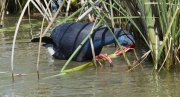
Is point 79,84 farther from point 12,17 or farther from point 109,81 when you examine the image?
point 12,17

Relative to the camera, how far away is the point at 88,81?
3.61 meters

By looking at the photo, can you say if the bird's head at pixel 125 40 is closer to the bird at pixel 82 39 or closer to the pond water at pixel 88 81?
the bird at pixel 82 39

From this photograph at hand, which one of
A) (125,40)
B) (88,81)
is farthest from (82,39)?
(88,81)

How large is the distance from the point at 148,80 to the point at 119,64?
29.4 inches

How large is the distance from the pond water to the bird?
0.35ft

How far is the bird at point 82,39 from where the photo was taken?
4234 millimetres

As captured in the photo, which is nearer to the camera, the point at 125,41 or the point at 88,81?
the point at 88,81

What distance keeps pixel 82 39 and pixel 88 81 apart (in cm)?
78

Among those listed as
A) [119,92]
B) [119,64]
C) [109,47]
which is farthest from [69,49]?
[119,92]

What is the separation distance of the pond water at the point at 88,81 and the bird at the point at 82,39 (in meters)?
0.11

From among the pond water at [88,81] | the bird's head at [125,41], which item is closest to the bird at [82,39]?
the bird's head at [125,41]

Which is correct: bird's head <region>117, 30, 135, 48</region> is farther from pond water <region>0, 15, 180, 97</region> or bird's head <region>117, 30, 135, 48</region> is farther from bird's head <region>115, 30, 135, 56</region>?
pond water <region>0, 15, 180, 97</region>

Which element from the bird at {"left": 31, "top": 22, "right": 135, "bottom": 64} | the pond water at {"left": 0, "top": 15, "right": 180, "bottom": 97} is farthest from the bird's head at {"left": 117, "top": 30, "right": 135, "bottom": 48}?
the pond water at {"left": 0, "top": 15, "right": 180, "bottom": 97}

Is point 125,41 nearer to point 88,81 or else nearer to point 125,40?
→ point 125,40
